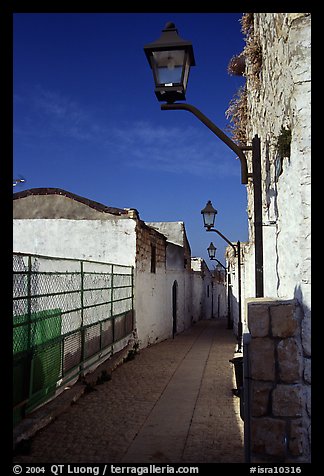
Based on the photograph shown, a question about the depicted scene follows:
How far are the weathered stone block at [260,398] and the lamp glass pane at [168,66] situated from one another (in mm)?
2398

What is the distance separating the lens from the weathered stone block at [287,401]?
2932mm

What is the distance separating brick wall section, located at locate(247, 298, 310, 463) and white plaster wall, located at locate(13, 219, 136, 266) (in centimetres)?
847

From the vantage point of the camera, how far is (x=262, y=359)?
302 cm

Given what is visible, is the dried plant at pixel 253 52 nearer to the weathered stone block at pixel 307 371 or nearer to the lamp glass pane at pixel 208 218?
the weathered stone block at pixel 307 371

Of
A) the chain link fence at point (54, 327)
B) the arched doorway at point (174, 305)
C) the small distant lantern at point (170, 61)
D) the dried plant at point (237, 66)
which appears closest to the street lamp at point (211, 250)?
the arched doorway at point (174, 305)

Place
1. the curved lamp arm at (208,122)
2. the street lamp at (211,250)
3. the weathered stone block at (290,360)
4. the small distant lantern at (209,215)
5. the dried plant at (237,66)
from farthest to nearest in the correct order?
the street lamp at (211,250), the small distant lantern at (209,215), the dried plant at (237,66), the curved lamp arm at (208,122), the weathered stone block at (290,360)

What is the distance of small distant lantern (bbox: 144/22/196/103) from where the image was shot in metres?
3.36

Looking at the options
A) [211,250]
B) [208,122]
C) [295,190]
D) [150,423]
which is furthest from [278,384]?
[211,250]

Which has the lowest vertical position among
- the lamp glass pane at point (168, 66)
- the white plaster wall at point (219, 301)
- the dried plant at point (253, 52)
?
the white plaster wall at point (219, 301)

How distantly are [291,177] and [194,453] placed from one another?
2826 mm

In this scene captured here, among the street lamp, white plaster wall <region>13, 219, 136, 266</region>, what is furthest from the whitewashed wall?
the street lamp

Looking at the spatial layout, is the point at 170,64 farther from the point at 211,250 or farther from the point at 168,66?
the point at 211,250
